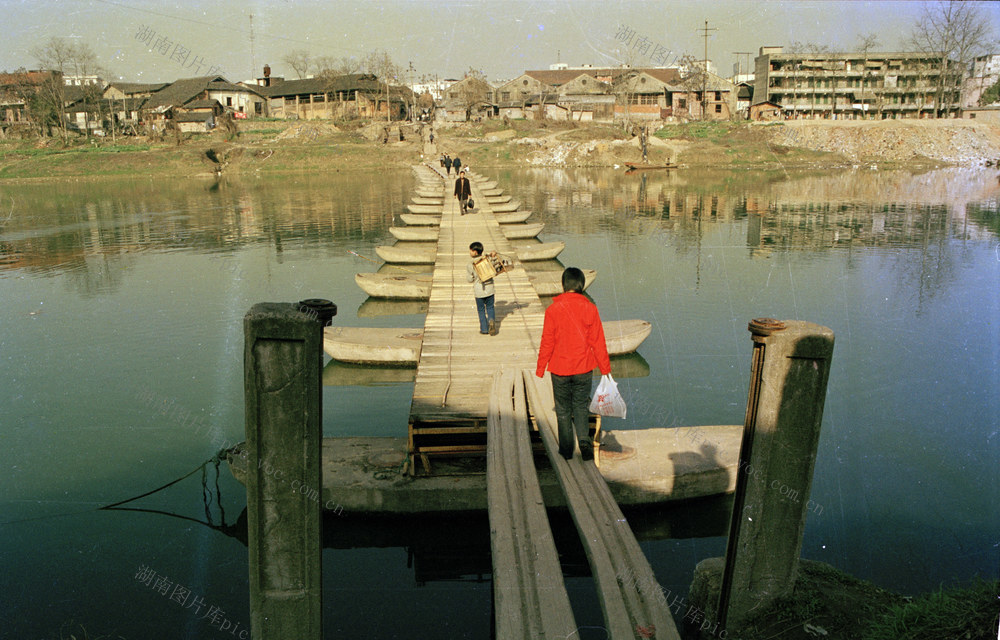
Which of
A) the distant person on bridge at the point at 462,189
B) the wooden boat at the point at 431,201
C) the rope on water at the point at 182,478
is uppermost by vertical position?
the distant person on bridge at the point at 462,189

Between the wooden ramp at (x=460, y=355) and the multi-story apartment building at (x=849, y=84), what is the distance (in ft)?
240

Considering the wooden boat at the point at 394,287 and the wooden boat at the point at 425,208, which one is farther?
the wooden boat at the point at 425,208

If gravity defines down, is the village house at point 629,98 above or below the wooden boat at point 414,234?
above

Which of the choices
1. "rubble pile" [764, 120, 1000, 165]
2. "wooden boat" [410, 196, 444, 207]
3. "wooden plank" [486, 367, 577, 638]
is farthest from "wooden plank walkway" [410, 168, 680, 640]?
"rubble pile" [764, 120, 1000, 165]

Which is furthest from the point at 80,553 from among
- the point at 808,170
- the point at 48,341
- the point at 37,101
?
the point at 37,101

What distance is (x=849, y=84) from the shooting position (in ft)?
267

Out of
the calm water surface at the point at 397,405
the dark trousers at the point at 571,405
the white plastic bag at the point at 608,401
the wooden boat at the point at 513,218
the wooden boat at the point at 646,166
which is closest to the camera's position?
the dark trousers at the point at 571,405

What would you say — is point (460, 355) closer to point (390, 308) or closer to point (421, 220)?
point (390, 308)

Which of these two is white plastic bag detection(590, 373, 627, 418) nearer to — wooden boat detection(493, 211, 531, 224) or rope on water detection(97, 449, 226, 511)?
rope on water detection(97, 449, 226, 511)

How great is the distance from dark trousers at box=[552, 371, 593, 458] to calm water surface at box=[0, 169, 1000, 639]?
1608 millimetres

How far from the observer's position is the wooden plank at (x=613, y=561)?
4691 millimetres

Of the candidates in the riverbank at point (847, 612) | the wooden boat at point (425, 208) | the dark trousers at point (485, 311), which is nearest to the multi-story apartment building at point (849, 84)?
the wooden boat at point (425, 208)

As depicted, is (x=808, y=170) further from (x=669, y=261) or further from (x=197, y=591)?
(x=197, y=591)

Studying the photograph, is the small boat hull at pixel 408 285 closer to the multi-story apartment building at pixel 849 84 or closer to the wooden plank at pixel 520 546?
the wooden plank at pixel 520 546
